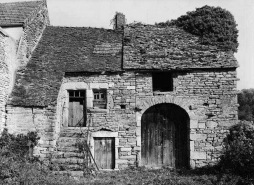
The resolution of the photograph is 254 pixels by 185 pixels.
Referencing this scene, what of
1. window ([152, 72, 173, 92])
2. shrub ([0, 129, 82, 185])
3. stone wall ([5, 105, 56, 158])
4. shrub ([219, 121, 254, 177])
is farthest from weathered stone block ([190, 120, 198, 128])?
stone wall ([5, 105, 56, 158])

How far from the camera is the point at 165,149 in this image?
39.5 feet

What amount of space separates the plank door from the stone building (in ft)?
0.14

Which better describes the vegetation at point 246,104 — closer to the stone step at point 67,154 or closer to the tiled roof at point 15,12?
the stone step at point 67,154

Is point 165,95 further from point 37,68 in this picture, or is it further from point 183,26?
point 37,68

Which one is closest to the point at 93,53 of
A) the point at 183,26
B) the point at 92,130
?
the point at 92,130

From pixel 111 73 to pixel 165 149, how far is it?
429 centimetres

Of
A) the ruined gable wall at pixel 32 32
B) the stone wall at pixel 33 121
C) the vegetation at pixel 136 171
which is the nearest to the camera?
the vegetation at pixel 136 171

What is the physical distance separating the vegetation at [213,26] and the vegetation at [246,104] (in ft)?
87.3

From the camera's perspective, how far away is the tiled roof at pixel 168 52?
38.9 ft

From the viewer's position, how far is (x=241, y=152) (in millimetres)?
9305

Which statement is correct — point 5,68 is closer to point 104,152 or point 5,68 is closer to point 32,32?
point 32,32

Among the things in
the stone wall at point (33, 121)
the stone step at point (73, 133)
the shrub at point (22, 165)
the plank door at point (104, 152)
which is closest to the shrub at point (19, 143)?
the shrub at point (22, 165)

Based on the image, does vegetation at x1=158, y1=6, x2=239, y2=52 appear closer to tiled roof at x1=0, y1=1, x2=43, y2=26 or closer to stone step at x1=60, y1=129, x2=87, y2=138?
stone step at x1=60, y1=129, x2=87, y2=138

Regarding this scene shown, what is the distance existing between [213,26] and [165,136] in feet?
20.1
